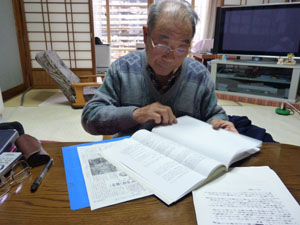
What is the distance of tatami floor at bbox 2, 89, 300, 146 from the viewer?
2172mm

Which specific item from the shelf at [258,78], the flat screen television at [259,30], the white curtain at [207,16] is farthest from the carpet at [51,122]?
the white curtain at [207,16]

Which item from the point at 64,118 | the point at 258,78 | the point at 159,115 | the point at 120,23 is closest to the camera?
the point at 159,115

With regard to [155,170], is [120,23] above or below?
above

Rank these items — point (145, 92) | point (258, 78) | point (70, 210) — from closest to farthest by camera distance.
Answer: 1. point (70, 210)
2. point (145, 92)
3. point (258, 78)

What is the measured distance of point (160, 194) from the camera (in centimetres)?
50

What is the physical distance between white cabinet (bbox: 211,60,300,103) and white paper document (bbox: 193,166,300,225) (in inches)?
121

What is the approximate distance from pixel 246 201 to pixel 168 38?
23.2 inches

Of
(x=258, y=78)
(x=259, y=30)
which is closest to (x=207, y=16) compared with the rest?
(x=259, y=30)

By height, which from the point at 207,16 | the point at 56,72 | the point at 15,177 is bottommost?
the point at 56,72

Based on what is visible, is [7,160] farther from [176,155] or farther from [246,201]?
[246,201]

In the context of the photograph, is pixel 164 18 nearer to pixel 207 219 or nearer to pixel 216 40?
pixel 207 219

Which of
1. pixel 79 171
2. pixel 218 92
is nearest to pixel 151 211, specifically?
pixel 79 171

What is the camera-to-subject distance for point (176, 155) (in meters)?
0.63

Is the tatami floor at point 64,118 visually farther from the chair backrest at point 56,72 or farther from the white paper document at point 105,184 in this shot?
the white paper document at point 105,184
